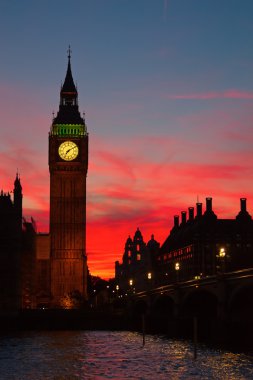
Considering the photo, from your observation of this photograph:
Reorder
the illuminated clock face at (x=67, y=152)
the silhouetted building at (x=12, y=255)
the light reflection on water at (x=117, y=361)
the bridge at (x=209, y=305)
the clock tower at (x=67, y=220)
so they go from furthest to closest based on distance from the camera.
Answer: the illuminated clock face at (x=67, y=152), the clock tower at (x=67, y=220), the silhouetted building at (x=12, y=255), the bridge at (x=209, y=305), the light reflection on water at (x=117, y=361)

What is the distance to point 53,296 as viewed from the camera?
19138cm

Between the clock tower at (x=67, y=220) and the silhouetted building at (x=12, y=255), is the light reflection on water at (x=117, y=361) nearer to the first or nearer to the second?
the silhouetted building at (x=12, y=255)

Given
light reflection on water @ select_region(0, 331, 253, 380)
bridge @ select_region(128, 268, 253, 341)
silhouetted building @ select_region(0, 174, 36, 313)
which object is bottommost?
light reflection on water @ select_region(0, 331, 253, 380)

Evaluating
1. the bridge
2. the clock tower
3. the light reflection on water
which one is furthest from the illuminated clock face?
the light reflection on water

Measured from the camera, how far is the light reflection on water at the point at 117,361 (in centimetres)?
6531

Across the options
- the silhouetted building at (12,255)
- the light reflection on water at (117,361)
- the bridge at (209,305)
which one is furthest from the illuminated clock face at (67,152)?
the light reflection on water at (117,361)

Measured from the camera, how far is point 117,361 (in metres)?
77.9

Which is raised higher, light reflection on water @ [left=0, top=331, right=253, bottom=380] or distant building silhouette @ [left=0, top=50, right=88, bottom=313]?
distant building silhouette @ [left=0, top=50, right=88, bottom=313]

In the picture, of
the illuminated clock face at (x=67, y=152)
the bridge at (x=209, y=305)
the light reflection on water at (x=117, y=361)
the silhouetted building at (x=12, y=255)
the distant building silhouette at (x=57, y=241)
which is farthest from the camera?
the illuminated clock face at (x=67, y=152)

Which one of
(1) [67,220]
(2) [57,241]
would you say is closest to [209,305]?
(2) [57,241]

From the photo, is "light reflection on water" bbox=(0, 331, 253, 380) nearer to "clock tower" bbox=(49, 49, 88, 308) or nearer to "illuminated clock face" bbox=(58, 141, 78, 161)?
"clock tower" bbox=(49, 49, 88, 308)

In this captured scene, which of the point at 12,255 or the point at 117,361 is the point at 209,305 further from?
the point at 12,255

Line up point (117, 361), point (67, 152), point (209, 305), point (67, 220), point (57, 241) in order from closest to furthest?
point (117, 361) → point (209, 305) → point (57, 241) → point (67, 220) → point (67, 152)

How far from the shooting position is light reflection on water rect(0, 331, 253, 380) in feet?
214
